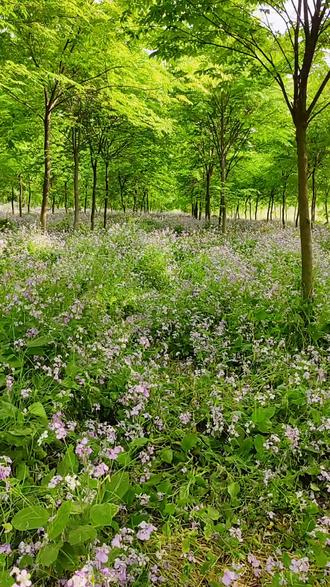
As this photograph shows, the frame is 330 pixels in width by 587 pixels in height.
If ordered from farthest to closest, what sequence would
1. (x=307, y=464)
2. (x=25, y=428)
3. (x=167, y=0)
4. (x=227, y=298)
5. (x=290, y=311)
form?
(x=227, y=298) → (x=290, y=311) → (x=167, y=0) → (x=307, y=464) → (x=25, y=428)

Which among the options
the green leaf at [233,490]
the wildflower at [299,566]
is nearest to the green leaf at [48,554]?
the wildflower at [299,566]

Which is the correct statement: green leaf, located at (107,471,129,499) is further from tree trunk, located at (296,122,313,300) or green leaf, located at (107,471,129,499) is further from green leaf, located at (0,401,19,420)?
tree trunk, located at (296,122,313,300)

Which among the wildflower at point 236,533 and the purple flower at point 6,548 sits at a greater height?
the purple flower at point 6,548

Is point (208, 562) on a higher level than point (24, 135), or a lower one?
lower

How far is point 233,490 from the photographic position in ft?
9.74

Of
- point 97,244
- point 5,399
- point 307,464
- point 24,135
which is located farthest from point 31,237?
point 307,464

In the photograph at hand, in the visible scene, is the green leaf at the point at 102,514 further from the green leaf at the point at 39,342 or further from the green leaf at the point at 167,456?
the green leaf at the point at 39,342

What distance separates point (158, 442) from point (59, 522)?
5.07ft

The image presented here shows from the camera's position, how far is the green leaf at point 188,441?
3.31 metres

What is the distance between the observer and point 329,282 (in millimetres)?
6707

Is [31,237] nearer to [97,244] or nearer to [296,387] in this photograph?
[97,244]

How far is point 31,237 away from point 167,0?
584cm

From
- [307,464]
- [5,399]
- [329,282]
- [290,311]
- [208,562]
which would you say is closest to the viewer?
[208,562]

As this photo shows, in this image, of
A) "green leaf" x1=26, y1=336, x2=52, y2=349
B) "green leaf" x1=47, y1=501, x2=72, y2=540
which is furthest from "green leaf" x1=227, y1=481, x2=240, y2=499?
"green leaf" x1=26, y1=336, x2=52, y2=349
